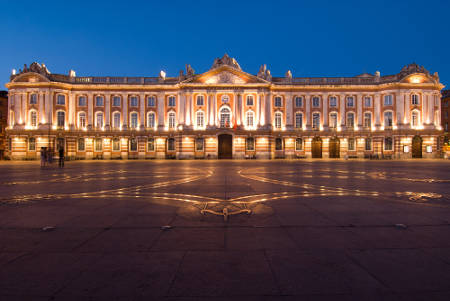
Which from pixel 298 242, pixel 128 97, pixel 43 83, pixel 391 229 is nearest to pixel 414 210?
pixel 391 229

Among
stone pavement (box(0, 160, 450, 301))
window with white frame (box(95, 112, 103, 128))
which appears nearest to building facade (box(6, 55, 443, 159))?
window with white frame (box(95, 112, 103, 128))

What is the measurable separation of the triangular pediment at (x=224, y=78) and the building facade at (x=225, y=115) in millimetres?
170

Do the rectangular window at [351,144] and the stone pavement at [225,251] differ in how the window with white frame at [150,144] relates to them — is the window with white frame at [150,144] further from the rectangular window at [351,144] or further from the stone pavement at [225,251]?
the stone pavement at [225,251]

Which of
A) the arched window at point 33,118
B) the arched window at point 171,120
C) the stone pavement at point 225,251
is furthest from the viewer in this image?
the arched window at point 171,120

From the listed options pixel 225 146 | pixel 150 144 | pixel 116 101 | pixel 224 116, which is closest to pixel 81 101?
pixel 116 101

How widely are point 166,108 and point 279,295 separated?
156 feet

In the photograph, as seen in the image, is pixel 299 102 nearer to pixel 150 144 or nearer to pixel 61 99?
pixel 150 144

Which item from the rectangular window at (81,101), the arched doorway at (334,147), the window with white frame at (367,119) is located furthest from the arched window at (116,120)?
the window with white frame at (367,119)

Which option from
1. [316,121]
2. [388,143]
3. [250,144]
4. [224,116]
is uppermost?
[224,116]

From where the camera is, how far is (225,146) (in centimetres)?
4706

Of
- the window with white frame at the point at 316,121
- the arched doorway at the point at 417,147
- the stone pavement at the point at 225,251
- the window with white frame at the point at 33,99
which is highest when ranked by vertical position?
the window with white frame at the point at 33,99

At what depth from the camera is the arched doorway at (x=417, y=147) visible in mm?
46906

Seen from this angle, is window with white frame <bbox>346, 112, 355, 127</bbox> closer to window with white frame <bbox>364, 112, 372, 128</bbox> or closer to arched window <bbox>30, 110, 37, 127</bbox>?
window with white frame <bbox>364, 112, 372, 128</bbox>

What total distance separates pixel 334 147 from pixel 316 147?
3.25m
